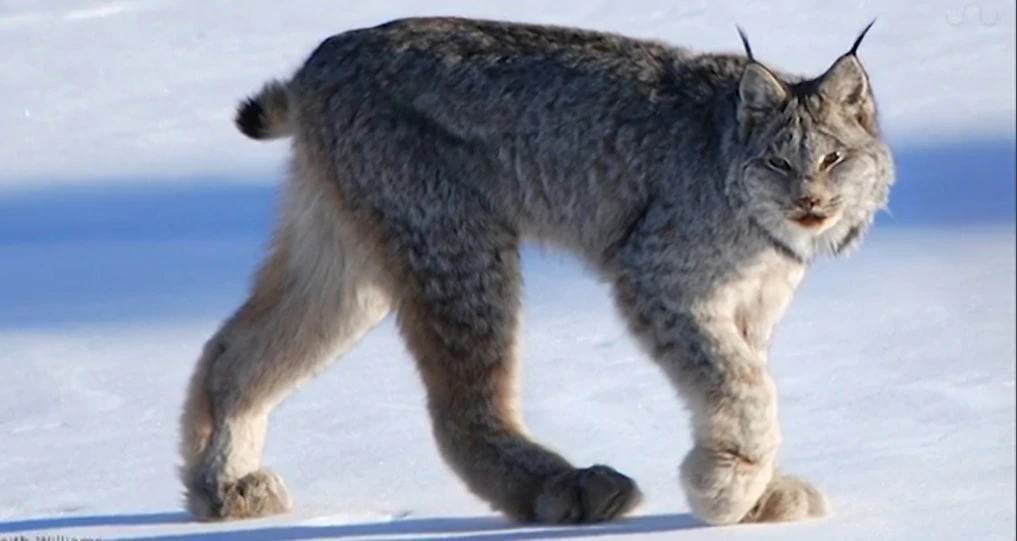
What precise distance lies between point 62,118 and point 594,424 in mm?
4244

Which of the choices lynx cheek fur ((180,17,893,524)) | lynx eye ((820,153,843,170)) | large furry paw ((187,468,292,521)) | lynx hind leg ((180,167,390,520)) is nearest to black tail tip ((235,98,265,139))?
lynx cheek fur ((180,17,893,524))

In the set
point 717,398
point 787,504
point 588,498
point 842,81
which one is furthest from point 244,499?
point 842,81

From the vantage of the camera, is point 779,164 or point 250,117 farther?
point 250,117

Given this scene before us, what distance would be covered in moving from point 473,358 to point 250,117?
3.03 feet

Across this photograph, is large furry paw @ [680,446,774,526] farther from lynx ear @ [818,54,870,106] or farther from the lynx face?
lynx ear @ [818,54,870,106]

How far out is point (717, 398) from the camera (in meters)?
5.37

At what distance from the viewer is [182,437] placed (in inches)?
233

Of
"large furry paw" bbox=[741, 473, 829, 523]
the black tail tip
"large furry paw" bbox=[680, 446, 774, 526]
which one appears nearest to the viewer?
"large furry paw" bbox=[680, 446, 774, 526]

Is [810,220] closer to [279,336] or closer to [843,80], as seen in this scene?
[843,80]

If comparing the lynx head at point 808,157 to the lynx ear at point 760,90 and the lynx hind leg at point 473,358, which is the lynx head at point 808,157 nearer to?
the lynx ear at point 760,90

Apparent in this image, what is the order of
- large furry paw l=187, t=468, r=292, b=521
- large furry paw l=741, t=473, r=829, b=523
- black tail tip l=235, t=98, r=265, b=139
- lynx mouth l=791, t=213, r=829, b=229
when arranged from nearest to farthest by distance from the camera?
1. large furry paw l=741, t=473, r=829, b=523
2. lynx mouth l=791, t=213, r=829, b=229
3. large furry paw l=187, t=468, r=292, b=521
4. black tail tip l=235, t=98, r=265, b=139

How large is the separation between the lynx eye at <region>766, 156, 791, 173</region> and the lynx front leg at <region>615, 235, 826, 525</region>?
1.03 feet

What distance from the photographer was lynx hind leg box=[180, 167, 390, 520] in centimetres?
584

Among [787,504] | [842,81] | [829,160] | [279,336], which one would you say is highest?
[842,81]
